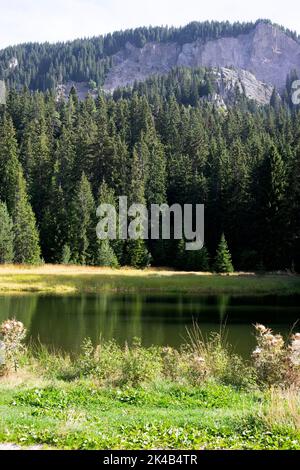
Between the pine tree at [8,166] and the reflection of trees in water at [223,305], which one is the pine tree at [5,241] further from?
the reflection of trees in water at [223,305]

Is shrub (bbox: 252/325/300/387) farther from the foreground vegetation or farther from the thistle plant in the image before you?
the thistle plant

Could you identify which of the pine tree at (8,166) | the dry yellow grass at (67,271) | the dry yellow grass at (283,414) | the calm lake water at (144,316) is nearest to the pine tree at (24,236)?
the dry yellow grass at (67,271)

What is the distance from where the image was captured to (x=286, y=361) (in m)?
11.8

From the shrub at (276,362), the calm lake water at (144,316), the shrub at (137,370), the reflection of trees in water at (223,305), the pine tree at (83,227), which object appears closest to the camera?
the shrub at (276,362)

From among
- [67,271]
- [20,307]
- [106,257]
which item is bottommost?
[67,271]

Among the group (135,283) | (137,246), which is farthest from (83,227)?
(135,283)

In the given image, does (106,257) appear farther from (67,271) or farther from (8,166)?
(8,166)

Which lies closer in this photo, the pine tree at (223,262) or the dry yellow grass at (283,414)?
the dry yellow grass at (283,414)

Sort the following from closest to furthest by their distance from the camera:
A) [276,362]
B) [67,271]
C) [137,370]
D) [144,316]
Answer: [276,362], [137,370], [144,316], [67,271]

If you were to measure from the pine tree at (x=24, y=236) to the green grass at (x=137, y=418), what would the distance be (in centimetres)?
5436

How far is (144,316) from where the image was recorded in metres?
32.5

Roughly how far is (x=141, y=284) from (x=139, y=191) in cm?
2496

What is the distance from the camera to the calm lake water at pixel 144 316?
25.0 m

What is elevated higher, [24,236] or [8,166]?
[8,166]
